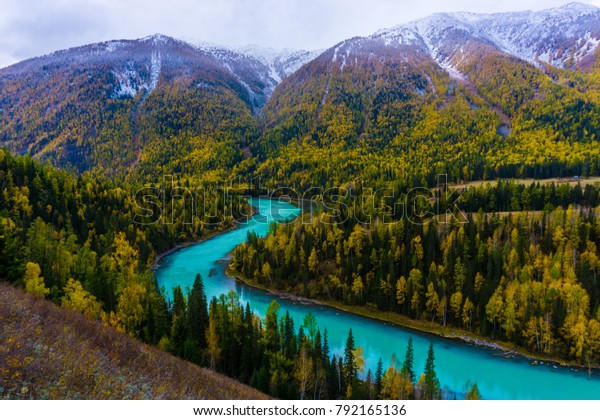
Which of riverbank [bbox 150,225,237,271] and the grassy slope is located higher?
the grassy slope

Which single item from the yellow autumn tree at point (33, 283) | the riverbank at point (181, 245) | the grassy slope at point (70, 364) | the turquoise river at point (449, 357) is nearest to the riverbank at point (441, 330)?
the turquoise river at point (449, 357)

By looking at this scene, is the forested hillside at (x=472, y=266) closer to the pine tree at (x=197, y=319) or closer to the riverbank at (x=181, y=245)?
the riverbank at (x=181, y=245)

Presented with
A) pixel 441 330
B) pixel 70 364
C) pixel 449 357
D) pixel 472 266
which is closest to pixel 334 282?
pixel 441 330

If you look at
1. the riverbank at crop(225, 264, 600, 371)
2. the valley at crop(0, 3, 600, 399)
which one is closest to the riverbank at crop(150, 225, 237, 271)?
the valley at crop(0, 3, 600, 399)

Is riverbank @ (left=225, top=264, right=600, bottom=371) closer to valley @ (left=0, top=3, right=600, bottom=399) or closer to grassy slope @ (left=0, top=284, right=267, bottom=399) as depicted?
valley @ (left=0, top=3, right=600, bottom=399)

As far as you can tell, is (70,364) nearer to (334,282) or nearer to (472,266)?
(334,282)

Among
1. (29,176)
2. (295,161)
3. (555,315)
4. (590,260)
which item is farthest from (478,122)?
(29,176)
